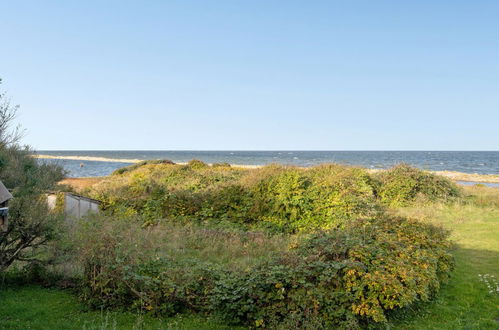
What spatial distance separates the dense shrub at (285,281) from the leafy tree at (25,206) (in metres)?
1.06

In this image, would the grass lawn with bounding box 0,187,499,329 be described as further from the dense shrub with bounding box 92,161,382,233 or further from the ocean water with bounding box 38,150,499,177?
the dense shrub with bounding box 92,161,382,233

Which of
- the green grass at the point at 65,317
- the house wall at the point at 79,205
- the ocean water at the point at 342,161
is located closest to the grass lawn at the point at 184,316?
the green grass at the point at 65,317

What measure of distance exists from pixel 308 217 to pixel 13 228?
8496 millimetres

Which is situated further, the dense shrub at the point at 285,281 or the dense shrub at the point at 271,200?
the dense shrub at the point at 271,200

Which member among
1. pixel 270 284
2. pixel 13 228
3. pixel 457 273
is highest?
pixel 13 228

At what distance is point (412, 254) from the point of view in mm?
7277

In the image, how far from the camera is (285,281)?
6.04 m

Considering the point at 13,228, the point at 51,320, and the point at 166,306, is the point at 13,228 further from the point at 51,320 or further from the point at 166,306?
the point at 166,306

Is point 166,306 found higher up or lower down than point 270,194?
lower down

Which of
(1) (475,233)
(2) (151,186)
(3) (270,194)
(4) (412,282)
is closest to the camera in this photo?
(4) (412,282)

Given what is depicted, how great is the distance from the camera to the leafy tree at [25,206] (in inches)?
282

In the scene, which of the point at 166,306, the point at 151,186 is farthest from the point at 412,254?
the point at 151,186

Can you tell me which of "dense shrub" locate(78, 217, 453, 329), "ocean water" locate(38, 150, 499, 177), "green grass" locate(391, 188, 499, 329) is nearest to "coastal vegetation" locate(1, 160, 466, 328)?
"dense shrub" locate(78, 217, 453, 329)

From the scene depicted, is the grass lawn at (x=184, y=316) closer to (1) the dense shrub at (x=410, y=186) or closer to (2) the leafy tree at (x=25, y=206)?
(2) the leafy tree at (x=25, y=206)
